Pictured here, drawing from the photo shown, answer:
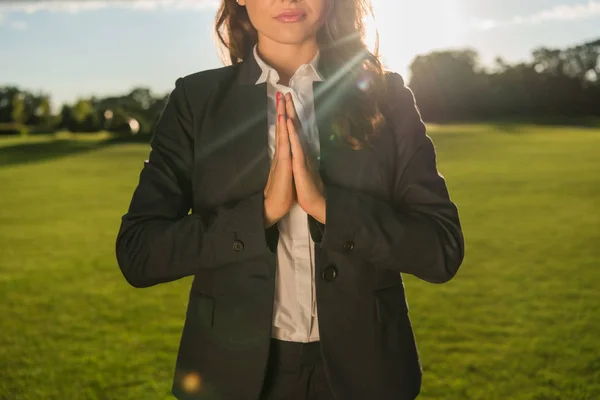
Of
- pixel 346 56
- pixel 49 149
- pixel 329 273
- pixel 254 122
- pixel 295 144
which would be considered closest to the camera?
pixel 295 144

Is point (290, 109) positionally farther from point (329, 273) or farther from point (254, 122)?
point (329, 273)

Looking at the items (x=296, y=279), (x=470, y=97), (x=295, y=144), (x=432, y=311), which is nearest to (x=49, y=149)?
Answer: (x=432, y=311)

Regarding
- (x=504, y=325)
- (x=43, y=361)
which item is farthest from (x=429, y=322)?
(x=43, y=361)

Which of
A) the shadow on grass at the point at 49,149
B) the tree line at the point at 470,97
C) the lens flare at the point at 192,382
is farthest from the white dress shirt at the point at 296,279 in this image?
the tree line at the point at 470,97

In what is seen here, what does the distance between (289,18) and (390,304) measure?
0.92 meters

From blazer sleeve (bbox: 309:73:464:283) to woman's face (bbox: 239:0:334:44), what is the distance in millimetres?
335

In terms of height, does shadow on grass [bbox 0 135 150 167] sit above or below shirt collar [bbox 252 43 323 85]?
below

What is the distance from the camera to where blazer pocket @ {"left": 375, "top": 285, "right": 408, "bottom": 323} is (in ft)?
6.54

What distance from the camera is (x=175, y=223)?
6.39 feet

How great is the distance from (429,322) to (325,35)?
486cm

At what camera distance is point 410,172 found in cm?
200

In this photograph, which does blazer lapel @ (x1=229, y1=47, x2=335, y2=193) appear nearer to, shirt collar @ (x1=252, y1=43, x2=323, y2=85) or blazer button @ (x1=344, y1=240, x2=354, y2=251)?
shirt collar @ (x1=252, y1=43, x2=323, y2=85)

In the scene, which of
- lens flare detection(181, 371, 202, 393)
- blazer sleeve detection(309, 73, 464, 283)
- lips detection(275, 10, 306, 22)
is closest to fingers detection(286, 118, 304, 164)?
blazer sleeve detection(309, 73, 464, 283)

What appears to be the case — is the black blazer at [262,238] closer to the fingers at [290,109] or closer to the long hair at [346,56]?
the long hair at [346,56]
